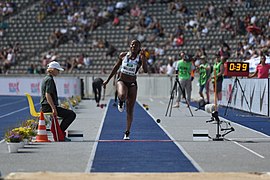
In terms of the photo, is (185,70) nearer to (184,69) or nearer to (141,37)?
(184,69)

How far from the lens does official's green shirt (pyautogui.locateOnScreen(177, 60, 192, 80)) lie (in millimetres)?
26039

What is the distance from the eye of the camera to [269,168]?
34.7ft

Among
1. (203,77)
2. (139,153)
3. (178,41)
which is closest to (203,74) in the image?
(203,77)

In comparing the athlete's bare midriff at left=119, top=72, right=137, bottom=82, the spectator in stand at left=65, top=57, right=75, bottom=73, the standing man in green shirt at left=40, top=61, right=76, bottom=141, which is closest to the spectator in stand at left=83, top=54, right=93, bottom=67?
the spectator in stand at left=65, top=57, right=75, bottom=73

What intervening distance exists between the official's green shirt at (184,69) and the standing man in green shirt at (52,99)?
11334mm

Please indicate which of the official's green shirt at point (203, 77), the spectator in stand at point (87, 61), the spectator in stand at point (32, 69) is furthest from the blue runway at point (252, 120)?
the spectator in stand at point (32, 69)

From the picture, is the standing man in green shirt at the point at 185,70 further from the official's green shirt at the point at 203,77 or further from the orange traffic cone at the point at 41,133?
the orange traffic cone at the point at 41,133

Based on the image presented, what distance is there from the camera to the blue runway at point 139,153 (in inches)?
418

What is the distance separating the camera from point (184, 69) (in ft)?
86.0

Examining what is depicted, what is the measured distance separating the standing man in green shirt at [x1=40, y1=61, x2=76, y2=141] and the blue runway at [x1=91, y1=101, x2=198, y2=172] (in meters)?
0.77

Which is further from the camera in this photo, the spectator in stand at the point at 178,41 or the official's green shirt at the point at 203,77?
the spectator in stand at the point at 178,41

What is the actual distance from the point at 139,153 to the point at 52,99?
2978 millimetres

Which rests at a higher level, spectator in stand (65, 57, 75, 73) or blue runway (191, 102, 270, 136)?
blue runway (191, 102, 270, 136)

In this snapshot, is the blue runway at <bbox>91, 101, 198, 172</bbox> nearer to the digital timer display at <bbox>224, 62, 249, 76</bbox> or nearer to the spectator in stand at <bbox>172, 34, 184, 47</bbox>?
the digital timer display at <bbox>224, 62, 249, 76</bbox>
